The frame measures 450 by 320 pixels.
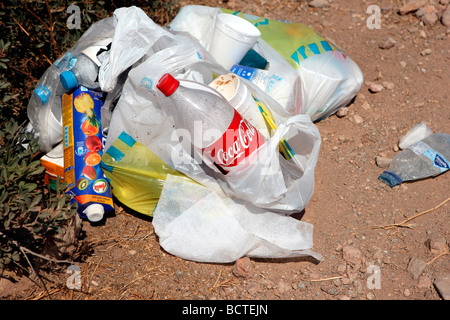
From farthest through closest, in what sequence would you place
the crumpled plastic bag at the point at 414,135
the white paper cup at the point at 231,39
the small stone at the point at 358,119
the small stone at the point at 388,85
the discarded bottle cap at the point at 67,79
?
the small stone at the point at 388,85 < the small stone at the point at 358,119 < the crumpled plastic bag at the point at 414,135 < the white paper cup at the point at 231,39 < the discarded bottle cap at the point at 67,79

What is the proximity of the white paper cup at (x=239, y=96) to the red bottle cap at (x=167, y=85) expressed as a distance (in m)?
0.21

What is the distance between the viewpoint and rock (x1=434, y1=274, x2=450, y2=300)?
5.31 ft

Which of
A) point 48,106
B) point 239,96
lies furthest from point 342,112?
point 48,106

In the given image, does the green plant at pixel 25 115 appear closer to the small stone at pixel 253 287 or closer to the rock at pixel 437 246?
the small stone at pixel 253 287

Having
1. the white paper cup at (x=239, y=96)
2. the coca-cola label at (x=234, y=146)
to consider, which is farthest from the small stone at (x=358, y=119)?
the coca-cola label at (x=234, y=146)

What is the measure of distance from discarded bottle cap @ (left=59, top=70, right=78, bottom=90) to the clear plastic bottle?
1394 mm

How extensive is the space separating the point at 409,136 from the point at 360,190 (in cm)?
39

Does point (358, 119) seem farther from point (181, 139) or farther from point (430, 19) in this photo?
point (181, 139)

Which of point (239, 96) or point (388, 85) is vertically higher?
point (239, 96)

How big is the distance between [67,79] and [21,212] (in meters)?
0.59

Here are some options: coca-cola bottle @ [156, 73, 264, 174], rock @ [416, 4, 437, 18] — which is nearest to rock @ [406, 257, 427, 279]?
coca-cola bottle @ [156, 73, 264, 174]

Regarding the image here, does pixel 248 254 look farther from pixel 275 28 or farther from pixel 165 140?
pixel 275 28

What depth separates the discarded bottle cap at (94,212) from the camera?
5.90 ft

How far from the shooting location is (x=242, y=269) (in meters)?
1.74
